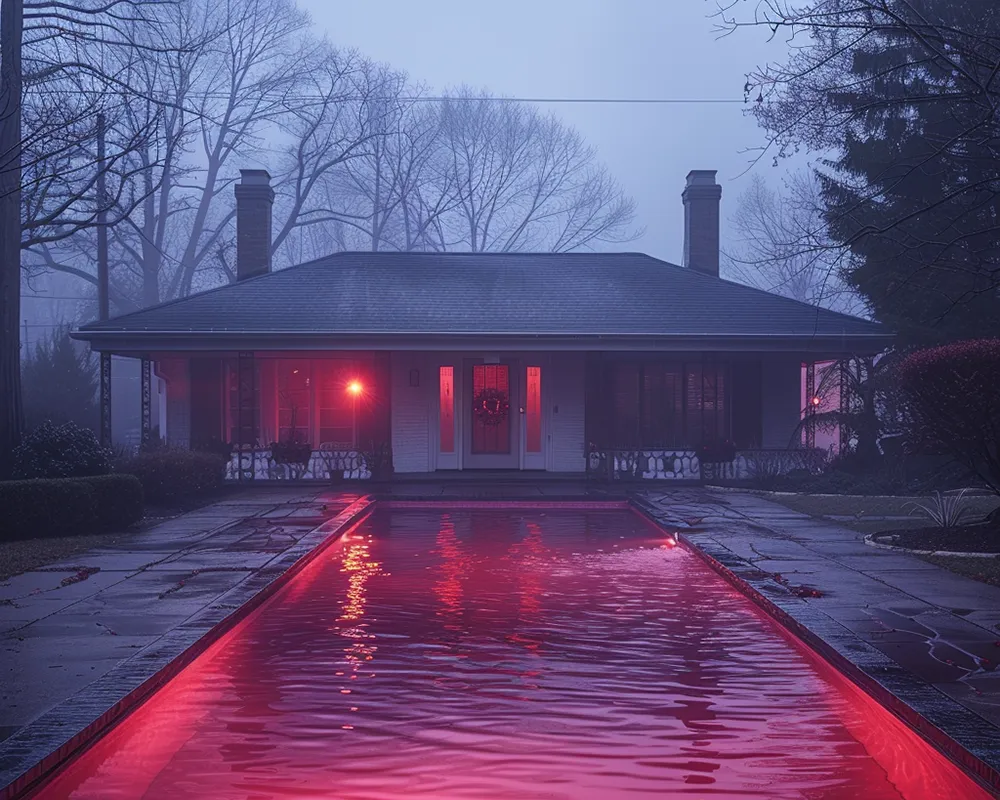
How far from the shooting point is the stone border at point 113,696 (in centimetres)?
445

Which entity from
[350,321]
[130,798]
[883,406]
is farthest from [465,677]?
[883,406]

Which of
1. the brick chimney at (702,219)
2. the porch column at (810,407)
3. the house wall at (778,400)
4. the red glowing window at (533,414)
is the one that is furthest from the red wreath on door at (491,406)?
the brick chimney at (702,219)

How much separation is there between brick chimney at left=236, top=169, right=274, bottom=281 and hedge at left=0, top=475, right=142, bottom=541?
11.8 metres

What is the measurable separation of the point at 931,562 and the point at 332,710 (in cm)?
683

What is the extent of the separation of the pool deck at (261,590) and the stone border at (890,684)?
17mm

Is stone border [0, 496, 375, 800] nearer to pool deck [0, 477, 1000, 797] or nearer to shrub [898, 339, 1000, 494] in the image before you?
pool deck [0, 477, 1000, 797]

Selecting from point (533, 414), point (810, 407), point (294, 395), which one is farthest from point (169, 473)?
point (810, 407)

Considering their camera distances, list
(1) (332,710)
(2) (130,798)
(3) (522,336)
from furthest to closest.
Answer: (3) (522,336)
(1) (332,710)
(2) (130,798)

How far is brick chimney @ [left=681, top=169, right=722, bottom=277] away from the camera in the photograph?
24938mm

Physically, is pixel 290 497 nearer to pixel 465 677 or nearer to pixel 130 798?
pixel 465 677

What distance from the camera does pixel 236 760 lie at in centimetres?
505

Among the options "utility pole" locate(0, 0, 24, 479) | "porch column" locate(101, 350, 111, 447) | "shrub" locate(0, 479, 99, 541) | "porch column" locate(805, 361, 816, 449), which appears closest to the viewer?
"shrub" locate(0, 479, 99, 541)

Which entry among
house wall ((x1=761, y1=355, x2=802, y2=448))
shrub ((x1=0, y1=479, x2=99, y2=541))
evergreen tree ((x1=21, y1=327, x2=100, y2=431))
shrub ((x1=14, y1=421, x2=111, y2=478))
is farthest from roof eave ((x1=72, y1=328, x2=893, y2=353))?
evergreen tree ((x1=21, y1=327, x2=100, y2=431))

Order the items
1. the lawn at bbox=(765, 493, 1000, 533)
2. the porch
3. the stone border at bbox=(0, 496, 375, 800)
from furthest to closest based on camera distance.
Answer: the porch
the lawn at bbox=(765, 493, 1000, 533)
the stone border at bbox=(0, 496, 375, 800)
